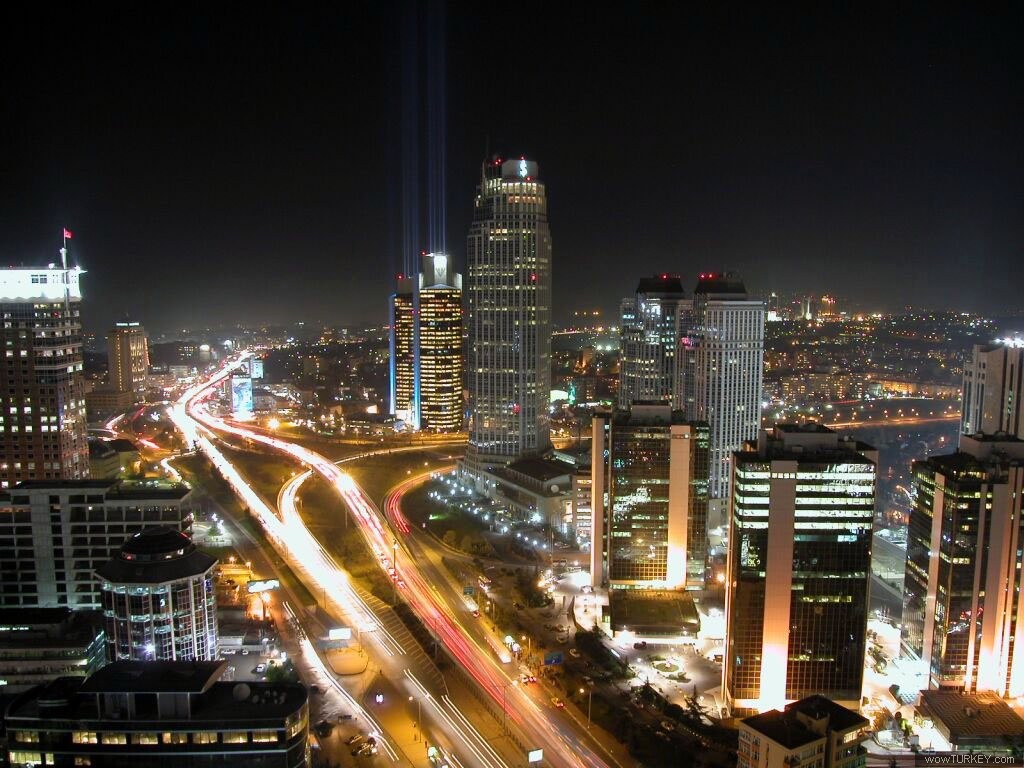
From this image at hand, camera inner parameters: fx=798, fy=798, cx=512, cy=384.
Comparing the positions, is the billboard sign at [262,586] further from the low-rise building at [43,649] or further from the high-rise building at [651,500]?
the high-rise building at [651,500]

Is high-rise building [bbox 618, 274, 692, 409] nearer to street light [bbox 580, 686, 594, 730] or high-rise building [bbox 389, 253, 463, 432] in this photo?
high-rise building [bbox 389, 253, 463, 432]

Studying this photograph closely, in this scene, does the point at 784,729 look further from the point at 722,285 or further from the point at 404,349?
the point at 404,349

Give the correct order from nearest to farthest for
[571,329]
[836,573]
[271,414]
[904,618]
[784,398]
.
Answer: [836,573], [904,618], [784,398], [271,414], [571,329]

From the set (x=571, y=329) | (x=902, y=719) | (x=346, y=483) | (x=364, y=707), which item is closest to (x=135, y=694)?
(x=364, y=707)

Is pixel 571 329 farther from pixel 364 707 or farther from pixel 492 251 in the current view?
pixel 364 707

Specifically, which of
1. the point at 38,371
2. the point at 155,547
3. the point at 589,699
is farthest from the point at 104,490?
the point at 589,699

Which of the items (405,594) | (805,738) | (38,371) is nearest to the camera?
(805,738)
